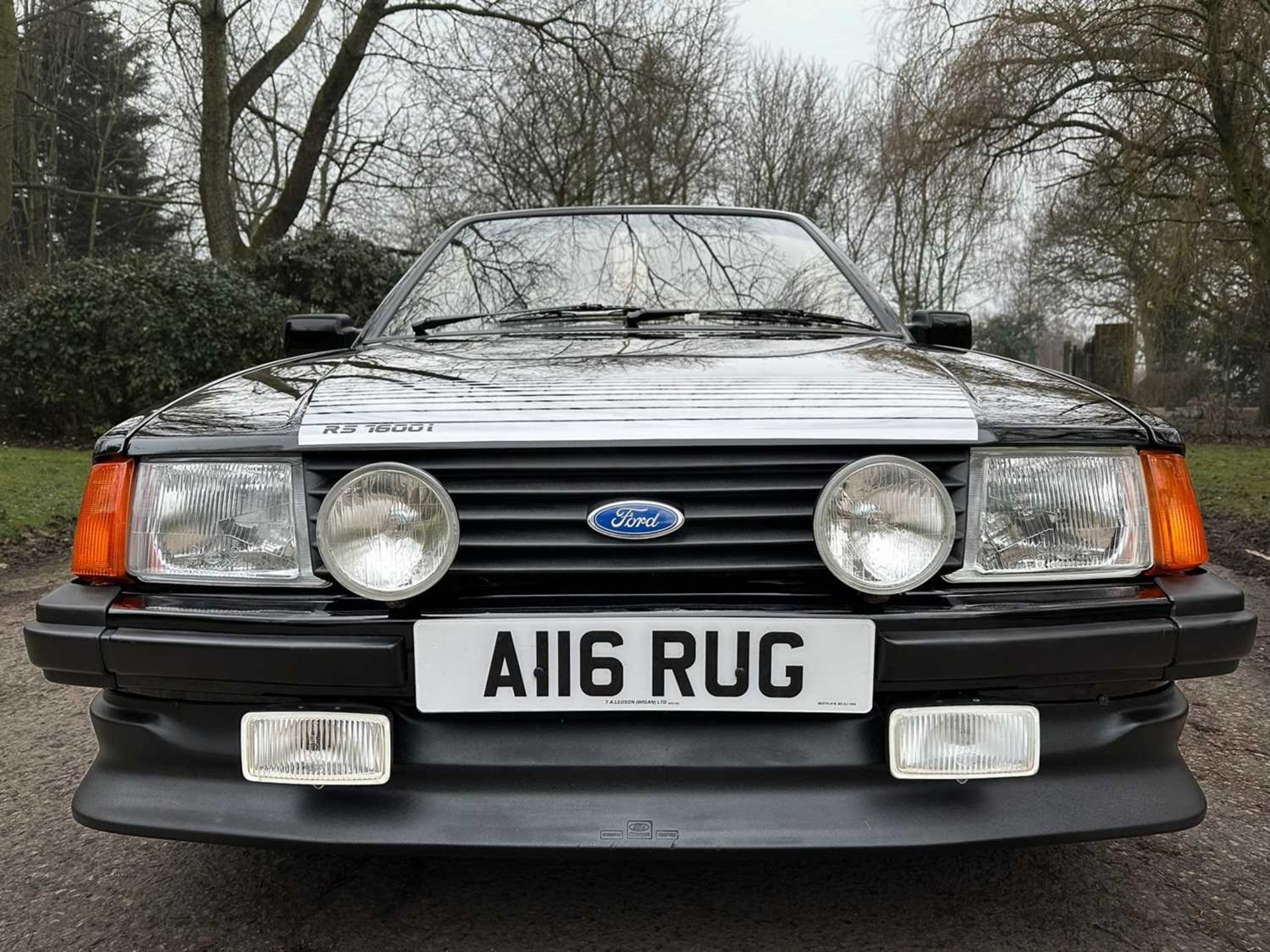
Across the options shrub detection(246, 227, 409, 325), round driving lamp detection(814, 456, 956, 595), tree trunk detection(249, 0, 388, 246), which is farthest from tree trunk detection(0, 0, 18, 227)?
round driving lamp detection(814, 456, 956, 595)

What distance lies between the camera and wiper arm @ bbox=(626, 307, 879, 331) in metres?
2.61

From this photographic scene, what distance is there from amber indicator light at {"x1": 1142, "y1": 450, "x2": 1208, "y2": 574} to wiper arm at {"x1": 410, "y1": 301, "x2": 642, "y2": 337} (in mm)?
1343

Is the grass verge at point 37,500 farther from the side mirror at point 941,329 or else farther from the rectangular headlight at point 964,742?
the rectangular headlight at point 964,742

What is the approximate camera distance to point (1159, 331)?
54.1 ft

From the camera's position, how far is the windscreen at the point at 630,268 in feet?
8.98

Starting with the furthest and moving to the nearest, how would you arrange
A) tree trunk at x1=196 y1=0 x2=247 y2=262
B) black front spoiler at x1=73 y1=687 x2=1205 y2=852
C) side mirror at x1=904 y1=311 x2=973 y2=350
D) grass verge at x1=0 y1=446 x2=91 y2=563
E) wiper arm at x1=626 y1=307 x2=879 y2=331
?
tree trunk at x1=196 y1=0 x2=247 y2=262, grass verge at x1=0 y1=446 x2=91 y2=563, side mirror at x1=904 y1=311 x2=973 y2=350, wiper arm at x1=626 y1=307 x2=879 y2=331, black front spoiler at x1=73 y1=687 x2=1205 y2=852

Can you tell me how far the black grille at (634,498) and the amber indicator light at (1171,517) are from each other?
36cm

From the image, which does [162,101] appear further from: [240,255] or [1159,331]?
[1159,331]

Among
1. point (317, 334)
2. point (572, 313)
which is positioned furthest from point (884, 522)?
point (317, 334)

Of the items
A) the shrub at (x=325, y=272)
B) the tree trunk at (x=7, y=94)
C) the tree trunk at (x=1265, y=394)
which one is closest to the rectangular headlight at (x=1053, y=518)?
the shrub at (x=325, y=272)

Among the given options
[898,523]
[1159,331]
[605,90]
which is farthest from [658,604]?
[1159,331]

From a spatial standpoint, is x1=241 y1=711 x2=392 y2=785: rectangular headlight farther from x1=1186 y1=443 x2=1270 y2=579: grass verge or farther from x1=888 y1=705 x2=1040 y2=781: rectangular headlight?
x1=1186 y1=443 x2=1270 y2=579: grass verge

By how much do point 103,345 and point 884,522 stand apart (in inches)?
405

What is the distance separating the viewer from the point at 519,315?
8.74ft
